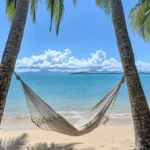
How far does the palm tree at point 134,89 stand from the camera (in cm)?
196

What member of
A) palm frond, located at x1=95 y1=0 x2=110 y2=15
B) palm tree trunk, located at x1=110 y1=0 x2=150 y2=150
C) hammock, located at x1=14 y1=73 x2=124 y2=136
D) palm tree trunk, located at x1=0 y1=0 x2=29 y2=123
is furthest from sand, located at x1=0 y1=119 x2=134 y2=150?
palm frond, located at x1=95 y1=0 x2=110 y2=15

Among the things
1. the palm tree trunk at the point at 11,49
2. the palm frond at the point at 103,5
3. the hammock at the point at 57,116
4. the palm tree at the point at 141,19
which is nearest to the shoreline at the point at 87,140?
the hammock at the point at 57,116

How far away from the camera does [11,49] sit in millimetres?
1981

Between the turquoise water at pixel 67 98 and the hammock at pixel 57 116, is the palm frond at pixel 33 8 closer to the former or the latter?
the hammock at pixel 57 116

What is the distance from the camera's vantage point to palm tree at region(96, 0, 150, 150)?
196 centimetres

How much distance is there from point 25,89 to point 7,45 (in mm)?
515

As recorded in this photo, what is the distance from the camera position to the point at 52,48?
3338cm

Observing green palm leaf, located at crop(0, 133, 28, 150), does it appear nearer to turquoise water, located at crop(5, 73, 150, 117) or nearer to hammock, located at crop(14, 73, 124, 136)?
hammock, located at crop(14, 73, 124, 136)

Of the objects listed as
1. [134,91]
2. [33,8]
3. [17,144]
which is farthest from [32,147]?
[33,8]

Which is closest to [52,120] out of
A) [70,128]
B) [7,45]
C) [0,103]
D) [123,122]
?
[70,128]

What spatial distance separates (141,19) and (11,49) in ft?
12.3

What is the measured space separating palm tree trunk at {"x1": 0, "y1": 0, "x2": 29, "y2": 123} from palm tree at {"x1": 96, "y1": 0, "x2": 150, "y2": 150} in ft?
3.00

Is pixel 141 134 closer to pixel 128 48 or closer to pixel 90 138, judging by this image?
pixel 128 48

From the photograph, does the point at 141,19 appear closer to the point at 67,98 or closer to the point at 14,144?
the point at 14,144
